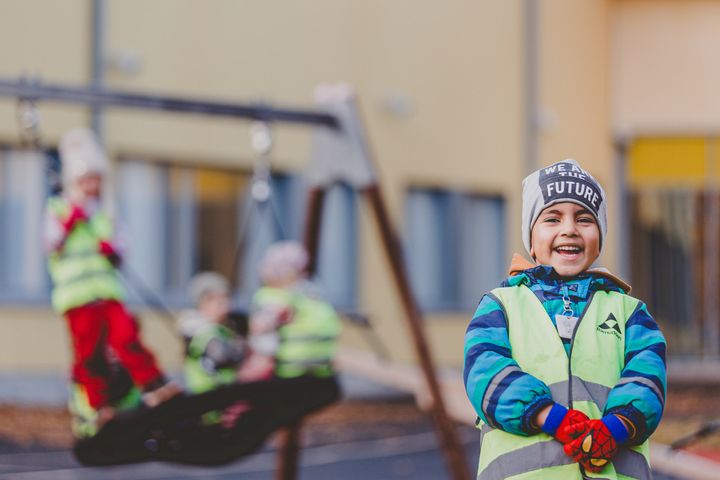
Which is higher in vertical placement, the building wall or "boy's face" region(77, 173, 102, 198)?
the building wall

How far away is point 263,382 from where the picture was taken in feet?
21.2

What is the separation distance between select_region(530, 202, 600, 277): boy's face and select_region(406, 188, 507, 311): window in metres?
15.3

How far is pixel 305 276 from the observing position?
27.3 feet

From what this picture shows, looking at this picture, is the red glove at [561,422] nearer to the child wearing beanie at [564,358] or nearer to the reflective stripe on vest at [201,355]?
the child wearing beanie at [564,358]

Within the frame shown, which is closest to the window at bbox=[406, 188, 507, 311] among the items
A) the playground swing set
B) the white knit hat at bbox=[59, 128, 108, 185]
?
the playground swing set

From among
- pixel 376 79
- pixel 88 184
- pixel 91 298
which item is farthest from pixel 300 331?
pixel 376 79

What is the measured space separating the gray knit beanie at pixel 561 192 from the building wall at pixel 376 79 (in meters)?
9.90

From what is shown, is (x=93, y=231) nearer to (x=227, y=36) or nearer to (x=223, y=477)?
(x=223, y=477)

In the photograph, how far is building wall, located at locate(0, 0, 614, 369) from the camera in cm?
1472

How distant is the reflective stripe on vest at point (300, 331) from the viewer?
10.6m

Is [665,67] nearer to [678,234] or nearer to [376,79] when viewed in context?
[678,234]

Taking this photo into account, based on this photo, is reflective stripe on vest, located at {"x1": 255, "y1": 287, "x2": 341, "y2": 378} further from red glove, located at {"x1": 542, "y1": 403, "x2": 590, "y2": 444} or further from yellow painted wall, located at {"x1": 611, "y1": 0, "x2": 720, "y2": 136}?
yellow painted wall, located at {"x1": 611, "y1": 0, "x2": 720, "y2": 136}

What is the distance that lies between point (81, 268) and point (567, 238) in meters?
3.91

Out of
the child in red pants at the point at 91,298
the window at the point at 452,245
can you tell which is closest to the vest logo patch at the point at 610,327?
the child in red pants at the point at 91,298
